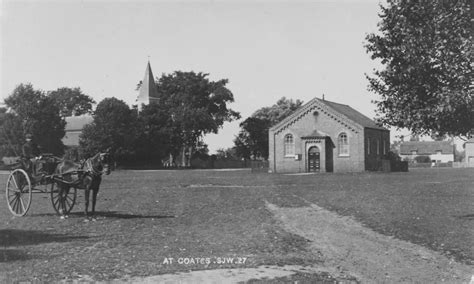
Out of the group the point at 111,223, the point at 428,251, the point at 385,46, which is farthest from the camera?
the point at 111,223

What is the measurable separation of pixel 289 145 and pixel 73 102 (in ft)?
203

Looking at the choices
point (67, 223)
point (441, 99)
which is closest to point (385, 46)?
point (441, 99)

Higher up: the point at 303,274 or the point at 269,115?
the point at 269,115

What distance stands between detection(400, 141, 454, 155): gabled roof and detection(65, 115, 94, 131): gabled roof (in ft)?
245

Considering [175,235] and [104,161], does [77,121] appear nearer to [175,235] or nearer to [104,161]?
[104,161]

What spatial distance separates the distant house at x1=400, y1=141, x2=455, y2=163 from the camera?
118 metres

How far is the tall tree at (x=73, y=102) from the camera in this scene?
101 meters

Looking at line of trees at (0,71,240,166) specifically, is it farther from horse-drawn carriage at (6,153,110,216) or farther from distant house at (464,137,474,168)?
horse-drawn carriage at (6,153,110,216)

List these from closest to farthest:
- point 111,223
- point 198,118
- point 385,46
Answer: point 385,46 < point 111,223 < point 198,118

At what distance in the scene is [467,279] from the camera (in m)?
7.72

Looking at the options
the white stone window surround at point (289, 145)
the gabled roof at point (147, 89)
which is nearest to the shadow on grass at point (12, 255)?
the white stone window surround at point (289, 145)

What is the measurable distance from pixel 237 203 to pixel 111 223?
700cm

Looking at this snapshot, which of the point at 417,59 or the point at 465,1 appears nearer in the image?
the point at 465,1

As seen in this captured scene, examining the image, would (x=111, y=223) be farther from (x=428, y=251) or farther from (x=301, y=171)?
(x=301, y=171)
